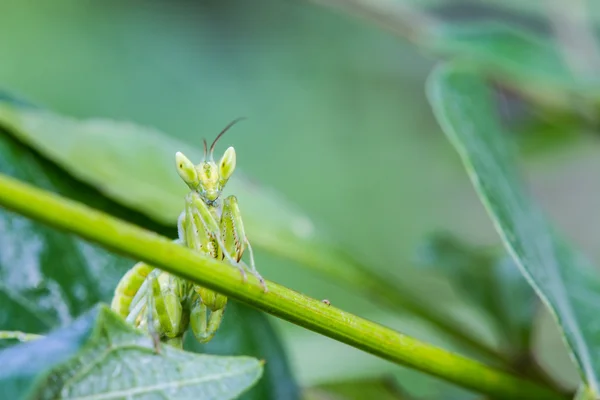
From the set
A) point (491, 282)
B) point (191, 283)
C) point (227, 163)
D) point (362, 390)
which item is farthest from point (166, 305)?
point (491, 282)

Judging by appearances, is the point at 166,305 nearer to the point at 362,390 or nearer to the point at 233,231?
the point at 233,231

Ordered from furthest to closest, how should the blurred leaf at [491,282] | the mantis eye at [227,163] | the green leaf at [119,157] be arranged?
the blurred leaf at [491,282] < the green leaf at [119,157] < the mantis eye at [227,163]

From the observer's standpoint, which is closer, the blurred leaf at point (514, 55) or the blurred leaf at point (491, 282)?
the blurred leaf at point (491, 282)

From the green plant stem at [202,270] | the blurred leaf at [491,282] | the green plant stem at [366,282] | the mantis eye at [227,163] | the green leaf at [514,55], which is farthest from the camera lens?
the green leaf at [514,55]

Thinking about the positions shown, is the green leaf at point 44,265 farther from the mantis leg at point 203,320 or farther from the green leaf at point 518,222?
the green leaf at point 518,222

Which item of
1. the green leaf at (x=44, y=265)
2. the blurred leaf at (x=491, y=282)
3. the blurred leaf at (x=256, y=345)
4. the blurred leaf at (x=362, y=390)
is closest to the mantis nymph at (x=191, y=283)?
the green leaf at (x=44, y=265)

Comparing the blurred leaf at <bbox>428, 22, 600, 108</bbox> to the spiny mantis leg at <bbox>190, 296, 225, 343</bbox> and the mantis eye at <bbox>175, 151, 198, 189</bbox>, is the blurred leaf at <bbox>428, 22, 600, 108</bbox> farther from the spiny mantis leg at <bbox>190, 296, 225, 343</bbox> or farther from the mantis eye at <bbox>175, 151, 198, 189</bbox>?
the spiny mantis leg at <bbox>190, 296, 225, 343</bbox>

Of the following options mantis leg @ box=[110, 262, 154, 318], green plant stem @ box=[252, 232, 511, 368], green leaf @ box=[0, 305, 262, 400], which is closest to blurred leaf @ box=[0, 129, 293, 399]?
mantis leg @ box=[110, 262, 154, 318]

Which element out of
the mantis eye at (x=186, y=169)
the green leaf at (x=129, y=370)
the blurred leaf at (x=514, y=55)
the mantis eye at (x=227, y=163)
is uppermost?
the blurred leaf at (x=514, y=55)

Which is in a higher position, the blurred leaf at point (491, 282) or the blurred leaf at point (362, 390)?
the blurred leaf at point (491, 282)
